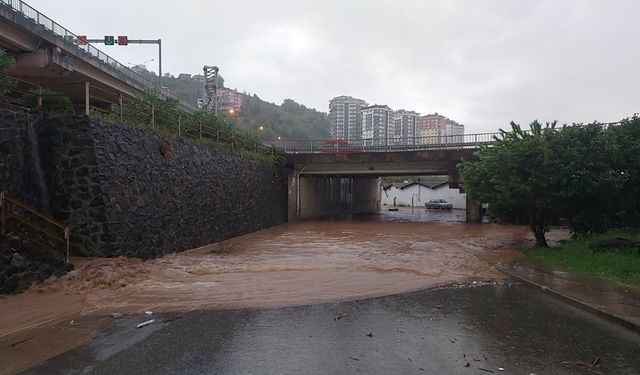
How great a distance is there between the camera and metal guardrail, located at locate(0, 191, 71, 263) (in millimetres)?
9968

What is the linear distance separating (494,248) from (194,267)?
12887mm

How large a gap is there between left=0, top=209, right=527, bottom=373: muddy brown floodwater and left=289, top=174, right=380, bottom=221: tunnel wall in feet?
59.5

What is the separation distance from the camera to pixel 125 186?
14117 millimetres

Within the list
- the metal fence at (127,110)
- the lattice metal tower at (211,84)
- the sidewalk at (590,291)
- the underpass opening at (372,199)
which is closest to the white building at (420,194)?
the underpass opening at (372,199)

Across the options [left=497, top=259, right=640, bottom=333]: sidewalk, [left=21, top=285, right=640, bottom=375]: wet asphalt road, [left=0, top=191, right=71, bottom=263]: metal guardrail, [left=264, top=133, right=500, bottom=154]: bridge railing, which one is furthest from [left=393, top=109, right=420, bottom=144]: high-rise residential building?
[left=21, top=285, right=640, bottom=375]: wet asphalt road

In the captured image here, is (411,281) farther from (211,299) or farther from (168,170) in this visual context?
(168,170)

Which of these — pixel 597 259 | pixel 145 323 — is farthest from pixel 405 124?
pixel 145 323

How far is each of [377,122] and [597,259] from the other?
84452 millimetres

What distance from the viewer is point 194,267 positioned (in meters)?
13.9

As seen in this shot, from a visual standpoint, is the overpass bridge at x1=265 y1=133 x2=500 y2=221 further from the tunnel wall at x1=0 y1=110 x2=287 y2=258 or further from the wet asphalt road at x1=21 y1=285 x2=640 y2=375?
the wet asphalt road at x1=21 y1=285 x2=640 y2=375

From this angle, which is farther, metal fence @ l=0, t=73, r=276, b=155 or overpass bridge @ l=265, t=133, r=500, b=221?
overpass bridge @ l=265, t=133, r=500, b=221

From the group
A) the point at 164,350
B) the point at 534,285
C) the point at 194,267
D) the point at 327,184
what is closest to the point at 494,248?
the point at 534,285

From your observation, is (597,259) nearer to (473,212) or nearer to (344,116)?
(473,212)

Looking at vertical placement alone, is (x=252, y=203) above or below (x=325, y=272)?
above
